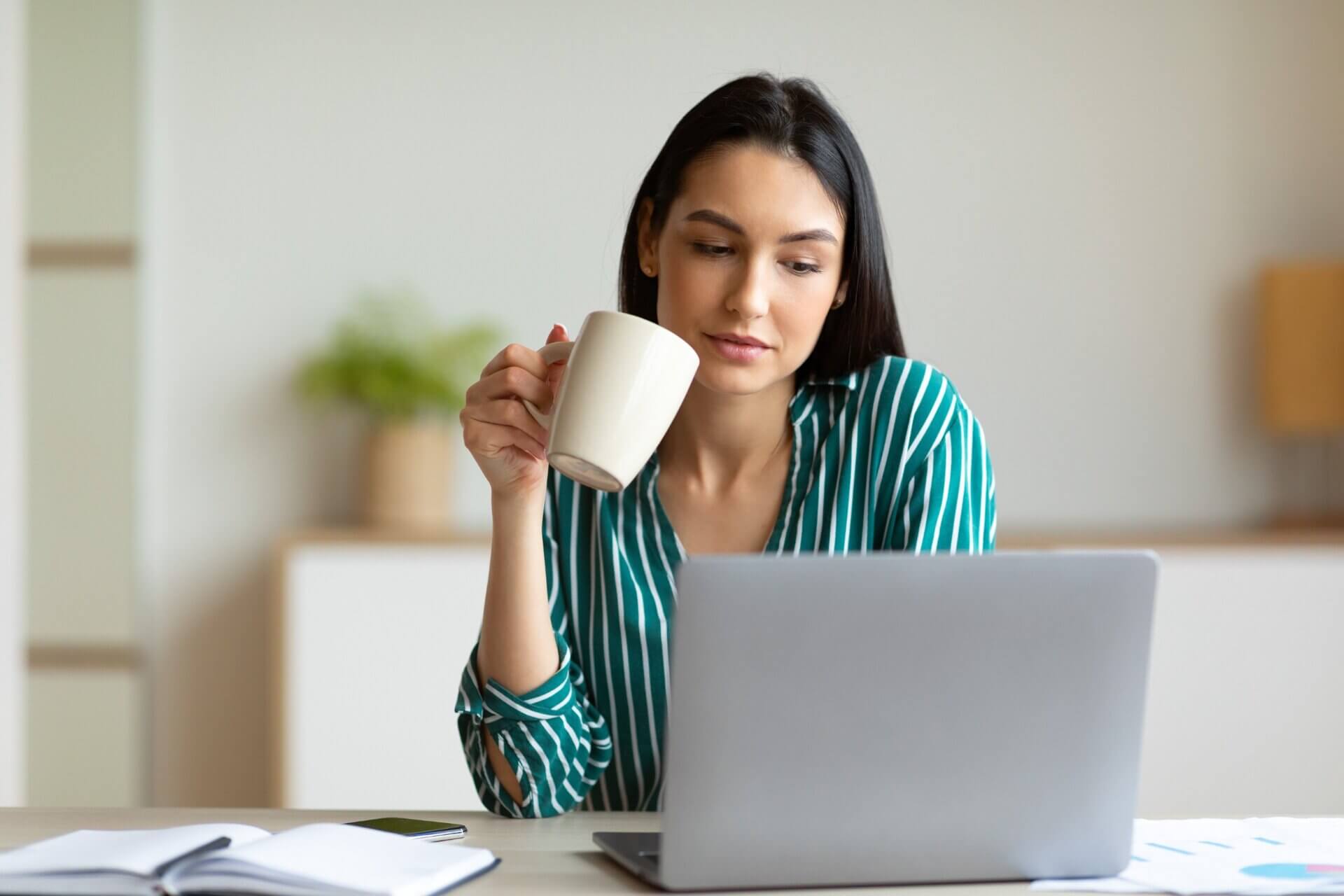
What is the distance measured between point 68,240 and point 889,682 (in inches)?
113

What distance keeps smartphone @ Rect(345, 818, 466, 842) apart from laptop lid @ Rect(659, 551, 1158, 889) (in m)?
0.23

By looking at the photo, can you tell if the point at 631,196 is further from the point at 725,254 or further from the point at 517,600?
the point at 517,600

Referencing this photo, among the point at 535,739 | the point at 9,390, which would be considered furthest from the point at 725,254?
the point at 9,390

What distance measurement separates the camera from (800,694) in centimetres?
85

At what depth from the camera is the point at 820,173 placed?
138 centimetres

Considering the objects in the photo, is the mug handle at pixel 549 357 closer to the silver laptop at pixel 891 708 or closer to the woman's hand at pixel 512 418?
the woman's hand at pixel 512 418

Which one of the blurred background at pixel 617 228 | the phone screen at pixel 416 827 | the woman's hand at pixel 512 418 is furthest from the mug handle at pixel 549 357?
the blurred background at pixel 617 228

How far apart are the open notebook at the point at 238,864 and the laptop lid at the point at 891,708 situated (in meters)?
0.16

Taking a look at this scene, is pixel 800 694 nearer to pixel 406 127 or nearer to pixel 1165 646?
pixel 1165 646

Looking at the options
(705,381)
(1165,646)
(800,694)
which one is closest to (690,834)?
(800,694)

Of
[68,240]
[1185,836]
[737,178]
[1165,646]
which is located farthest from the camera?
[68,240]

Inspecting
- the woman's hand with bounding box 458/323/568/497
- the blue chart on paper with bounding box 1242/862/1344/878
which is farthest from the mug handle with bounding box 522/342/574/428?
the blue chart on paper with bounding box 1242/862/1344/878

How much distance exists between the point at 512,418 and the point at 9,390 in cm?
149

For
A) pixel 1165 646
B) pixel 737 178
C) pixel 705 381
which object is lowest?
pixel 1165 646
